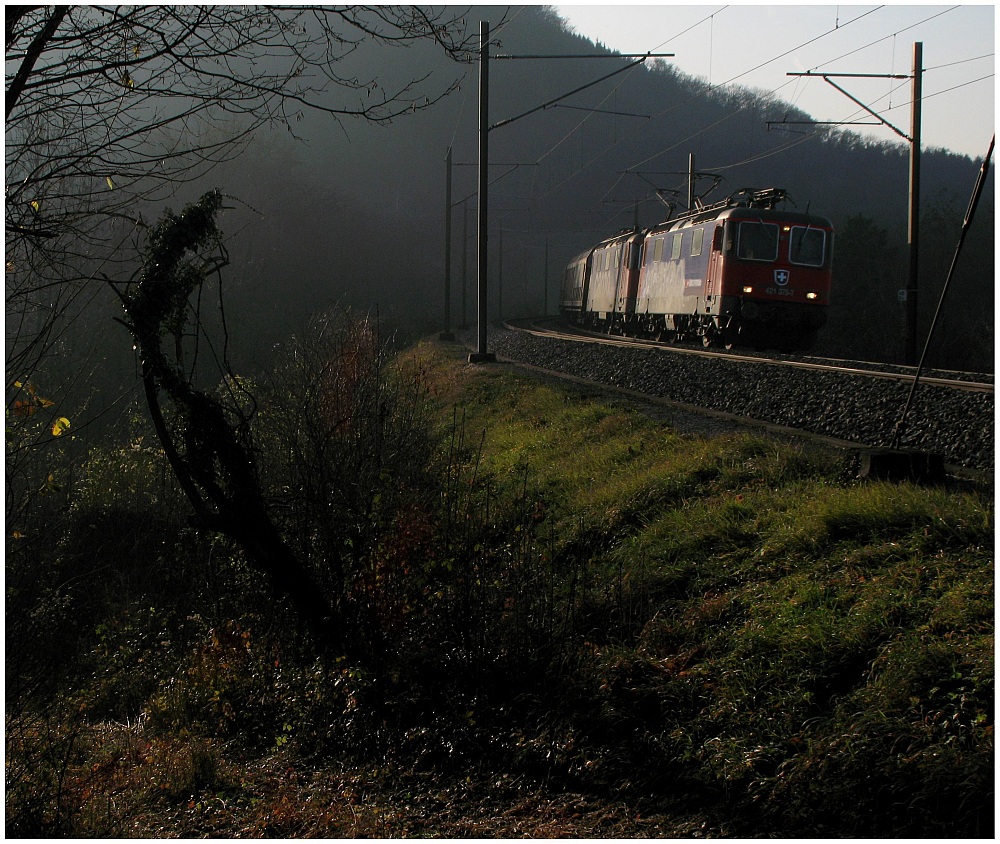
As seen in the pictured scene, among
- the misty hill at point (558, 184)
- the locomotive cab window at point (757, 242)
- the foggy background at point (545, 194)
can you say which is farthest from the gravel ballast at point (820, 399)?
the misty hill at point (558, 184)

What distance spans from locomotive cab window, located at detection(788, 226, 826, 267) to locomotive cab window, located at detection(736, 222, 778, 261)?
475 mm

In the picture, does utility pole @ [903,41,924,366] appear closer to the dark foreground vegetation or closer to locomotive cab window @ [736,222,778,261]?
locomotive cab window @ [736,222,778,261]

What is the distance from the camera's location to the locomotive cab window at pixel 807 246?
765 inches

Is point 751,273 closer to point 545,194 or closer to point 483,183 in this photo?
point 483,183

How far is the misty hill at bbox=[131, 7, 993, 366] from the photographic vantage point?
44688mm

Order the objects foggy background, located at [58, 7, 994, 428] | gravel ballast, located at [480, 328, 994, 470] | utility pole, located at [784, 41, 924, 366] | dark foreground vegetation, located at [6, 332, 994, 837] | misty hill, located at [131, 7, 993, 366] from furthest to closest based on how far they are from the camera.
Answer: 1. misty hill, located at [131, 7, 993, 366]
2. foggy background, located at [58, 7, 994, 428]
3. utility pole, located at [784, 41, 924, 366]
4. gravel ballast, located at [480, 328, 994, 470]
5. dark foreground vegetation, located at [6, 332, 994, 837]

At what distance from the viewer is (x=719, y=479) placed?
8398mm

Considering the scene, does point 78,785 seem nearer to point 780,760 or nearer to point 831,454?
point 780,760

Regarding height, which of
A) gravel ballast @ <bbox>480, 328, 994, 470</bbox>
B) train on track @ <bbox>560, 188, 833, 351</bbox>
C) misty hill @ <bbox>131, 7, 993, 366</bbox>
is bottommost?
gravel ballast @ <bbox>480, 328, 994, 470</bbox>

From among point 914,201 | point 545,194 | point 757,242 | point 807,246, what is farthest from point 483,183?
point 545,194

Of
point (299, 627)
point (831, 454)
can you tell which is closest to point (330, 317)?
point (299, 627)

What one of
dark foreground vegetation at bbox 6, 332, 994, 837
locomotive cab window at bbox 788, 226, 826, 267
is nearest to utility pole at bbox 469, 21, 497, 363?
locomotive cab window at bbox 788, 226, 826, 267

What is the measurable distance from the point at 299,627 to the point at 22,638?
2.18 m

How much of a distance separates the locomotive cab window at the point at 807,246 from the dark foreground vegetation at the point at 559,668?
33.7 ft
